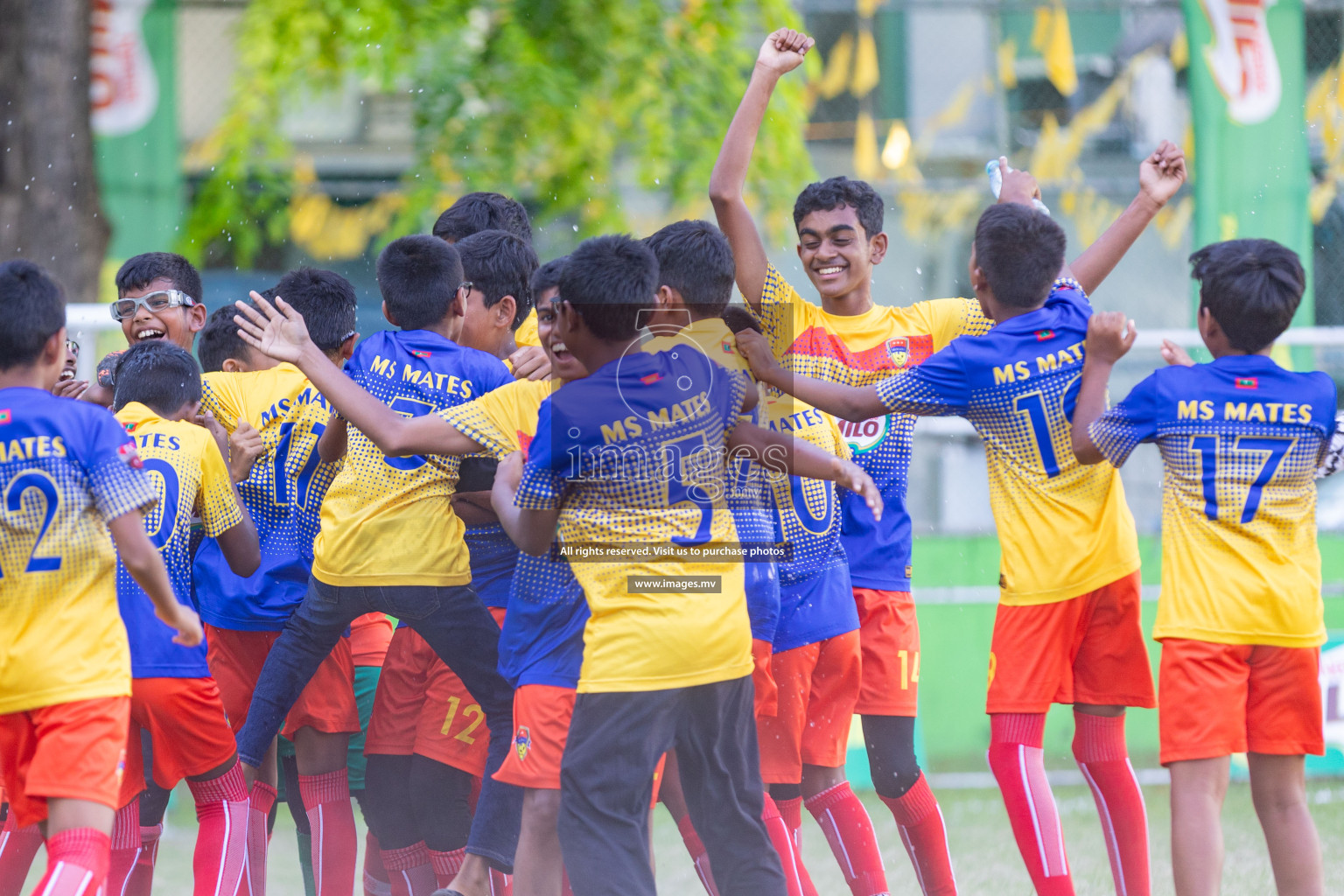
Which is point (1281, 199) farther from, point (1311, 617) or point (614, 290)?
point (614, 290)

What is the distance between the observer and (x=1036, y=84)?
10.0 meters

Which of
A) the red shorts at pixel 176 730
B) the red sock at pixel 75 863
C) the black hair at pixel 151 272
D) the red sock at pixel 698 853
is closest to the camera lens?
the red sock at pixel 75 863

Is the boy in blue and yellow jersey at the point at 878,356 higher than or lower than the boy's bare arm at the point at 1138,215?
lower

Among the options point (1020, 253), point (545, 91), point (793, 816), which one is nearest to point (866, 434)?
point (1020, 253)

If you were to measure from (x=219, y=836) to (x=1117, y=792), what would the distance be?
2.48 meters

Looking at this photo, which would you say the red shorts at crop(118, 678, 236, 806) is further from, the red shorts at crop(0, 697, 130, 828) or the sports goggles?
the sports goggles

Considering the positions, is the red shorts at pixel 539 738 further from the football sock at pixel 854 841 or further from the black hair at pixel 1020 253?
the black hair at pixel 1020 253

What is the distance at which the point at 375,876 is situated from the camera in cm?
411

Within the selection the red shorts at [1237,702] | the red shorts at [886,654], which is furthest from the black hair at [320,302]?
the red shorts at [1237,702]

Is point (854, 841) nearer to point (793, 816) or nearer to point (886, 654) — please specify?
point (793, 816)

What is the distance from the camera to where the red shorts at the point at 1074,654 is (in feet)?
11.6

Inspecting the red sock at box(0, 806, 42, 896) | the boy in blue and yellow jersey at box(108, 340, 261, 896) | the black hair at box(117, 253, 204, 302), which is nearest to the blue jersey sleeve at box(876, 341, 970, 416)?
the boy in blue and yellow jersey at box(108, 340, 261, 896)

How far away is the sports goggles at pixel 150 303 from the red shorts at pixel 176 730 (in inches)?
51.5

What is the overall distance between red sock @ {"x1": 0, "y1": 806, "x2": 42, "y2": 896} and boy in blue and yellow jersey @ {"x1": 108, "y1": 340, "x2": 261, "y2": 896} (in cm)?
30
